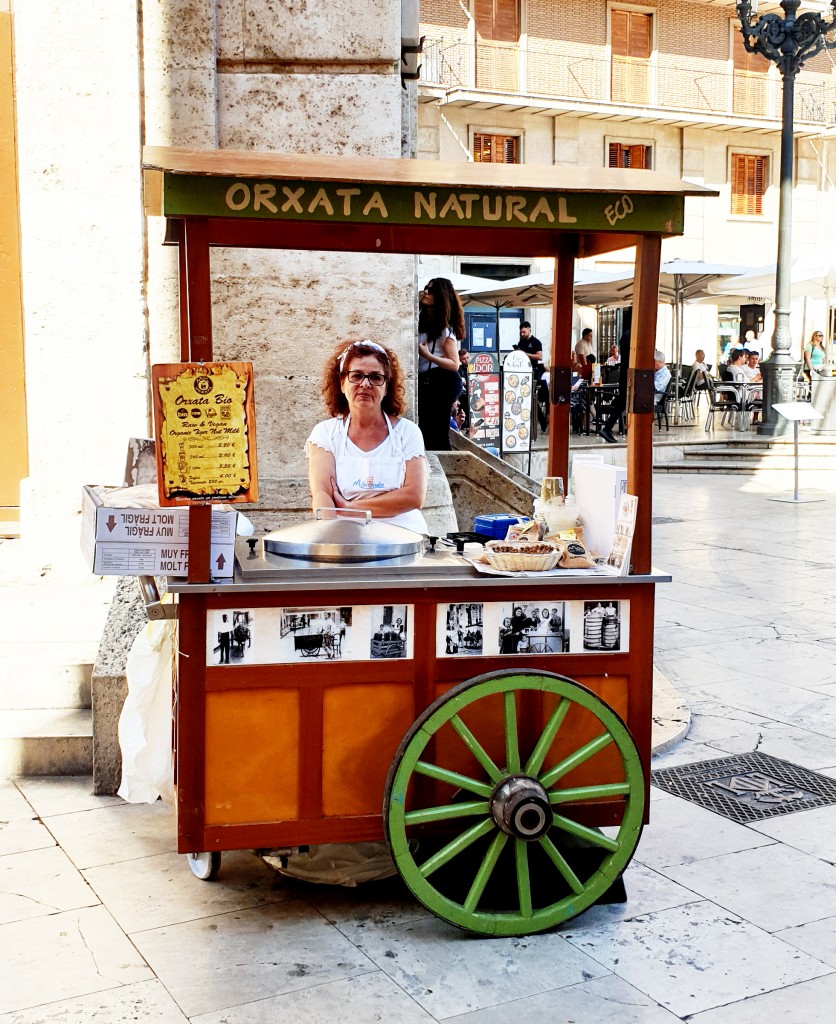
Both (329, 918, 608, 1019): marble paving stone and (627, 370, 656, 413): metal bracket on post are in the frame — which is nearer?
(329, 918, 608, 1019): marble paving stone

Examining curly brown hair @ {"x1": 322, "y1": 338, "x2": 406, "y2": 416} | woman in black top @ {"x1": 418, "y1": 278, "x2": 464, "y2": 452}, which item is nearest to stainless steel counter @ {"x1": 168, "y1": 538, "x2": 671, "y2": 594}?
curly brown hair @ {"x1": 322, "y1": 338, "x2": 406, "y2": 416}

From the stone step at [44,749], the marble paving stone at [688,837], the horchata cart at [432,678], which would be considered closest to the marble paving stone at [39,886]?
the horchata cart at [432,678]

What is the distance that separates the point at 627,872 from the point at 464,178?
7.44ft

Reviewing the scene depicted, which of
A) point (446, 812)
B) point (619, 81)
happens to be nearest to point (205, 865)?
point (446, 812)

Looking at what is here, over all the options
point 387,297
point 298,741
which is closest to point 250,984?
point 298,741

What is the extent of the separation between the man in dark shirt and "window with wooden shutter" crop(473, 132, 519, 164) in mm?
10866

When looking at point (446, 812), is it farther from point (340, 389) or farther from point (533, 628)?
point (340, 389)

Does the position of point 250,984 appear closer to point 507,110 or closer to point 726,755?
point 726,755

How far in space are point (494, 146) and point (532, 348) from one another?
499 inches

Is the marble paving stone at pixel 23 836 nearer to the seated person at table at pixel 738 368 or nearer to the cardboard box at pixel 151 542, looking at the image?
the cardboard box at pixel 151 542

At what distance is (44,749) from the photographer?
457 centimetres

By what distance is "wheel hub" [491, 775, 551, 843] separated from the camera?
10.7 ft

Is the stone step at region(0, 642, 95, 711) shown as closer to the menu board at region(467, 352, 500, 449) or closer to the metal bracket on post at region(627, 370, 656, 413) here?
the metal bracket on post at region(627, 370, 656, 413)

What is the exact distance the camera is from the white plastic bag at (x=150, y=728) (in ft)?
12.4
